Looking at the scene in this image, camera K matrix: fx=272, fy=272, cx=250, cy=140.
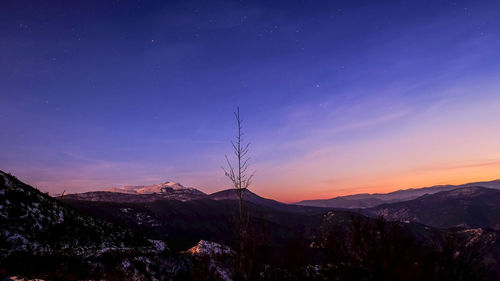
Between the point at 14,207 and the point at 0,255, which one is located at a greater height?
the point at 14,207

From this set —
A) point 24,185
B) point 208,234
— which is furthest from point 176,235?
point 24,185

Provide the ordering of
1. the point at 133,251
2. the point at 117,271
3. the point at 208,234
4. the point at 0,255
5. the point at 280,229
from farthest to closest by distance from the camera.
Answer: the point at 280,229, the point at 208,234, the point at 133,251, the point at 117,271, the point at 0,255

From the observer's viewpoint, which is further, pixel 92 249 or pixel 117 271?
pixel 92 249

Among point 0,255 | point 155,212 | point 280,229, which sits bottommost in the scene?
point 280,229

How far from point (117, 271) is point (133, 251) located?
3.75 metres

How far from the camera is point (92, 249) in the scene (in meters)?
16.9

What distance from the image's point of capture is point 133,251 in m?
18.4

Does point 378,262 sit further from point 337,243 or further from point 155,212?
point 155,212

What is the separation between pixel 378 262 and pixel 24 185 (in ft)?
73.9

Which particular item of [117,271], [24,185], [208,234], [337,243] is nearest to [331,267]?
[337,243]

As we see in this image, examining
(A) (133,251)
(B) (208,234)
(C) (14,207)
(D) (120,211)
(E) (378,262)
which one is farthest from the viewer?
(B) (208,234)

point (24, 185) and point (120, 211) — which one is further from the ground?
point (24, 185)

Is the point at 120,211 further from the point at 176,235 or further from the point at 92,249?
the point at 92,249

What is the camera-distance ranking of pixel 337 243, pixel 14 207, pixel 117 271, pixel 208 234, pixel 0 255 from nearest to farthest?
pixel 337 243
pixel 0 255
pixel 117 271
pixel 14 207
pixel 208 234
